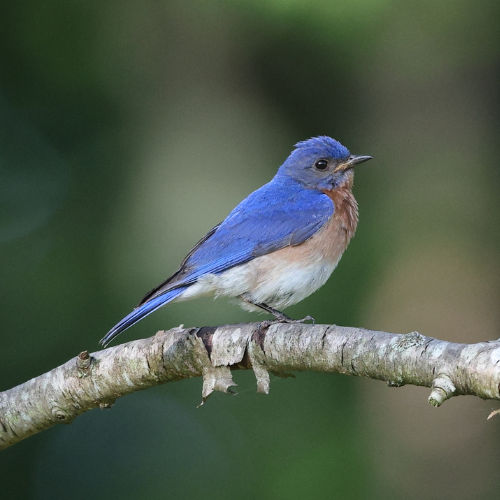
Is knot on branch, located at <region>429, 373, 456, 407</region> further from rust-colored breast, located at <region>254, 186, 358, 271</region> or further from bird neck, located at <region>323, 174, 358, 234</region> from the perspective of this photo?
bird neck, located at <region>323, 174, 358, 234</region>

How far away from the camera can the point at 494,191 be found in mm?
7047

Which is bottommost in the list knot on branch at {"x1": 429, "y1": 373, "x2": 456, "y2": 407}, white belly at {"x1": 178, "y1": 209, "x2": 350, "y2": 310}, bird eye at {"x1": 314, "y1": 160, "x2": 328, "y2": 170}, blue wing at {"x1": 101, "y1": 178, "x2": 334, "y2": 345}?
white belly at {"x1": 178, "y1": 209, "x2": 350, "y2": 310}

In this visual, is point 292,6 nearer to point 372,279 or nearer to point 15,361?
point 372,279

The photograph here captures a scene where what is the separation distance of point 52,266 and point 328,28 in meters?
2.74

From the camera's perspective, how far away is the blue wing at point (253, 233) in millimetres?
5340

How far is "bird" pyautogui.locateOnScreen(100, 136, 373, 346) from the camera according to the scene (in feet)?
17.7

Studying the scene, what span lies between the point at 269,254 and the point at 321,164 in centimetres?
104

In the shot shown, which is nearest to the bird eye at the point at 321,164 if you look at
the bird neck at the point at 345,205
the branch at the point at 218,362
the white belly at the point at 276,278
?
the bird neck at the point at 345,205

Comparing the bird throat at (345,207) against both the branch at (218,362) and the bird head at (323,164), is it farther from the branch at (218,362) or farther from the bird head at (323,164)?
the branch at (218,362)

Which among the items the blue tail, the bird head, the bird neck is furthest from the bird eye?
the blue tail

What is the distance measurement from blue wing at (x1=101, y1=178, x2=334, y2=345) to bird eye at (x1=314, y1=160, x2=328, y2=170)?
0.27 m

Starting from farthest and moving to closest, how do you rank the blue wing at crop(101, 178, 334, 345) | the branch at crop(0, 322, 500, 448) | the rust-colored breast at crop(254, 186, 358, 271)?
1. the rust-colored breast at crop(254, 186, 358, 271)
2. the blue wing at crop(101, 178, 334, 345)
3. the branch at crop(0, 322, 500, 448)

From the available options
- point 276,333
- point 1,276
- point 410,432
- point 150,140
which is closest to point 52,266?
point 1,276

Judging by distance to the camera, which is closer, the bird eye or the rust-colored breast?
the rust-colored breast
